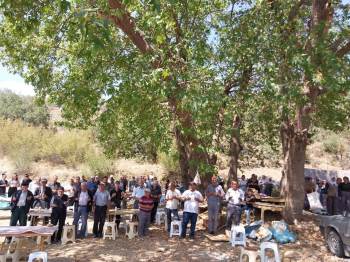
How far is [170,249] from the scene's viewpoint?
11.7 meters

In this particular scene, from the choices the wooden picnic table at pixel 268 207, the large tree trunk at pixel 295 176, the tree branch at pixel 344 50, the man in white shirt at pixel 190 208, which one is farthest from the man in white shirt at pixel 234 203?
the tree branch at pixel 344 50

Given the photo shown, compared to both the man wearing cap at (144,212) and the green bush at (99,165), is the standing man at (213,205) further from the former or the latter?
the green bush at (99,165)

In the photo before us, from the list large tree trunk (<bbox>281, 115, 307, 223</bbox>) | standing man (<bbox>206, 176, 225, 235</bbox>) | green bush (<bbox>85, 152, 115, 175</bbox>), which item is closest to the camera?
standing man (<bbox>206, 176, 225, 235</bbox>)

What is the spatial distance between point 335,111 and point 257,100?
5594mm

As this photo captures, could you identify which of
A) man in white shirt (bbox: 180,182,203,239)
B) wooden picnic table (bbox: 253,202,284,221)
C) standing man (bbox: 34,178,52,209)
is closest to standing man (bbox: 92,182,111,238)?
man in white shirt (bbox: 180,182,203,239)

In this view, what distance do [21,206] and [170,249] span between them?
16.8 ft

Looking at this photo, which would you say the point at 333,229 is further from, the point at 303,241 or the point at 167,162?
the point at 167,162

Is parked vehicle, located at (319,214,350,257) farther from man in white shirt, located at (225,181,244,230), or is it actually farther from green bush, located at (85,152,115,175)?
green bush, located at (85,152,115,175)

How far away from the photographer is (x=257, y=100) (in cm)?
1272

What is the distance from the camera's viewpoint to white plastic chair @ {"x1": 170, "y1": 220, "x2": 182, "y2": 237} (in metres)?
13.4

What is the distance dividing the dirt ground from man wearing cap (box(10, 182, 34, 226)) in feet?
6.68

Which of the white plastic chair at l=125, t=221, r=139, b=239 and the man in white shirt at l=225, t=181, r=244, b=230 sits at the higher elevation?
the man in white shirt at l=225, t=181, r=244, b=230

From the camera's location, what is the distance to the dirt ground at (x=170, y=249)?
10.9 m

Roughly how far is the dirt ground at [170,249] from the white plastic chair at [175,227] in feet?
0.79
